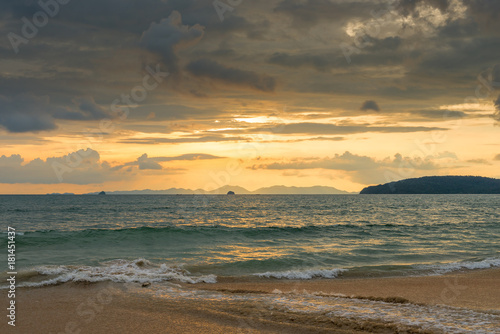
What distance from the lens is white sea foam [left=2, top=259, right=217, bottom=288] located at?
1301cm

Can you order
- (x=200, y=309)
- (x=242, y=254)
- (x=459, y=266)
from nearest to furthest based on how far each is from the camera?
(x=200, y=309) < (x=459, y=266) < (x=242, y=254)

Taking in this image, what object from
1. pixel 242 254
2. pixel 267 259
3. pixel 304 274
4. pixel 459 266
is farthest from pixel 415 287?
pixel 242 254

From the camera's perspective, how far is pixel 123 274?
1384 cm

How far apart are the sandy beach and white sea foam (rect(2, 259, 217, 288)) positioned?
1.96ft

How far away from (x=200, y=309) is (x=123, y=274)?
6.02m

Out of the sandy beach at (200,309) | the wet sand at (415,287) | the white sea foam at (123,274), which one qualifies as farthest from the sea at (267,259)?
the wet sand at (415,287)

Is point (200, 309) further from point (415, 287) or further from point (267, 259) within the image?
point (267, 259)

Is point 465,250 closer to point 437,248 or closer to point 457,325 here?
point 437,248

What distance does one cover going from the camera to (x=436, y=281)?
45.5 ft

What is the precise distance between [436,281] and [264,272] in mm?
7094

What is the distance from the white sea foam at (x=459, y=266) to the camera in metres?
17.0

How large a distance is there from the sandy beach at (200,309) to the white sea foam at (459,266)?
111 inches

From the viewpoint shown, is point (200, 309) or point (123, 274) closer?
point (200, 309)

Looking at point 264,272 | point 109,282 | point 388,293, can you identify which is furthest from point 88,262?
point 388,293
